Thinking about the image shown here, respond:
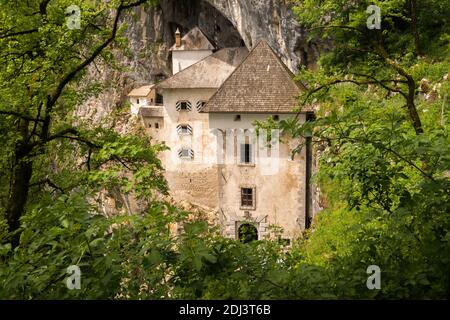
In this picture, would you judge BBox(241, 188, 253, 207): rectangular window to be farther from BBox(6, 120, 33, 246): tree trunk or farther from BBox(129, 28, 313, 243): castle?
BBox(6, 120, 33, 246): tree trunk

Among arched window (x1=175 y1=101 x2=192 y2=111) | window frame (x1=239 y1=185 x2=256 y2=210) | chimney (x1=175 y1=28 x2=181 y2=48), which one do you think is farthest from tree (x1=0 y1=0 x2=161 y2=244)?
chimney (x1=175 y1=28 x2=181 y2=48)

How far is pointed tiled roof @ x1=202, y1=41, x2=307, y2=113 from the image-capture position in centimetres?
2322

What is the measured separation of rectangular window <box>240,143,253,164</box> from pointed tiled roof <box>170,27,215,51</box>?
13991mm

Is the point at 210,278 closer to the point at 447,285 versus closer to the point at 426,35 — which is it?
the point at 447,285

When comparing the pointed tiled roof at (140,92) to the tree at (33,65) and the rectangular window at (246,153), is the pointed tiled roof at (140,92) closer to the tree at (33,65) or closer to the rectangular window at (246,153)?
the rectangular window at (246,153)

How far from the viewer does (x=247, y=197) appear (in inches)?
995

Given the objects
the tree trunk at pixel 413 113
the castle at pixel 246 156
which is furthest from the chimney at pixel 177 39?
the tree trunk at pixel 413 113

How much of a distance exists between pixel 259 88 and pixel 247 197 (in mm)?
5554

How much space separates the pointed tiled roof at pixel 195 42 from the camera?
36.4 metres

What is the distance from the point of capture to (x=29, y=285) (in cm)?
427

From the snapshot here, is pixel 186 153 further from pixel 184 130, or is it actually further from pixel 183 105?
pixel 183 105

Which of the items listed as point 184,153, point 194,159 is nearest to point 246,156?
point 194,159

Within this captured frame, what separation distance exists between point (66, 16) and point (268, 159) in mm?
16041

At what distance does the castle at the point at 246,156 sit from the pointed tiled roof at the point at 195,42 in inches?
279
